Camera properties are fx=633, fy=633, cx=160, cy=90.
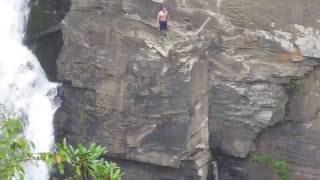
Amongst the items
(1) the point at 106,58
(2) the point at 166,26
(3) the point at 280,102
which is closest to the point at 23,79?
(1) the point at 106,58

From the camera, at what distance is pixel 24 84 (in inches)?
332

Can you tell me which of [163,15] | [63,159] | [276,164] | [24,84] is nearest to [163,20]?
[163,15]

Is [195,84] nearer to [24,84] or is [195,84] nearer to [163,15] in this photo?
[163,15]

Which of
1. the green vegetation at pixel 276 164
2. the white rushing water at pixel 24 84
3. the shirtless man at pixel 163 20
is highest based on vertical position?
the shirtless man at pixel 163 20

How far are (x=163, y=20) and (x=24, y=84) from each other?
222cm

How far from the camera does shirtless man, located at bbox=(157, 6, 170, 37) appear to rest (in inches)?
293

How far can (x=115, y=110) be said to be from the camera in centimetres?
796

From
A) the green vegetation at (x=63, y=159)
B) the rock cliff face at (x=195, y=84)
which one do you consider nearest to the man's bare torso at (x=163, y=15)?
the rock cliff face at (x=195, y=84)

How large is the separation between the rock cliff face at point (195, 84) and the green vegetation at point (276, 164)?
76 mm

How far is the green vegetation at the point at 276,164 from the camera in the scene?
8.20m

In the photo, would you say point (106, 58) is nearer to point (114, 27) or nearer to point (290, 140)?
point (114, 27)

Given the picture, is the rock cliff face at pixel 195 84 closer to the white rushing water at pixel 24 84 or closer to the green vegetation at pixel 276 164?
the green vegetation at pixel 276 164

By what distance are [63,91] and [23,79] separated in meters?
0.58

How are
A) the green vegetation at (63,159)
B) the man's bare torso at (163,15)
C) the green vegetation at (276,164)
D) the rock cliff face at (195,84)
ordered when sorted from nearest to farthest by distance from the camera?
the green vegetation at (63,159)
the man's bare torso at (163,15)
the rock cliff face at (195,84)
the green vegetation at (276,164)
